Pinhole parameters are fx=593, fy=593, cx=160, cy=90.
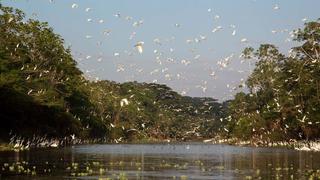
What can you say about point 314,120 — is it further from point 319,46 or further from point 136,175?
point 136,175

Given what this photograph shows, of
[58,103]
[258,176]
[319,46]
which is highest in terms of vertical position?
[319,46]

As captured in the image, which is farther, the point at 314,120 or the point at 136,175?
the point at 314,120

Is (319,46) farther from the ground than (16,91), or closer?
farther from the ground

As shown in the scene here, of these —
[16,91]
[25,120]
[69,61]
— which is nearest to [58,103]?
[25,120]

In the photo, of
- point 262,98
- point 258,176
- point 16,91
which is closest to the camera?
point 258,176

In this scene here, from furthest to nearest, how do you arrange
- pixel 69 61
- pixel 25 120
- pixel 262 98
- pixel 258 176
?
1. pixel 262 98
2. pixel 69 61
3. pixel 25 120
4. pixel 258 176

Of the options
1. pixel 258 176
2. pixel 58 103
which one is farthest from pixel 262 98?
pixel 258 176

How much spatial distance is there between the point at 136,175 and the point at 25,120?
183 ft

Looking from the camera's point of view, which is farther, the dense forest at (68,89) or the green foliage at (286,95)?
the green foliage at (286,95)

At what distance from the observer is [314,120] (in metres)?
94.1

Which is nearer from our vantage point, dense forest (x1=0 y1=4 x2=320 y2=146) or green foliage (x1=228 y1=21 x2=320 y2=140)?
dense forest (x1=0 y1=4 x2=320 y2=146)

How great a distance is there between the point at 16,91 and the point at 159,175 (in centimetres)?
4357

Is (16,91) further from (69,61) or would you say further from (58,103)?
(69,61)

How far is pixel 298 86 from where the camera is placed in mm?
108062
